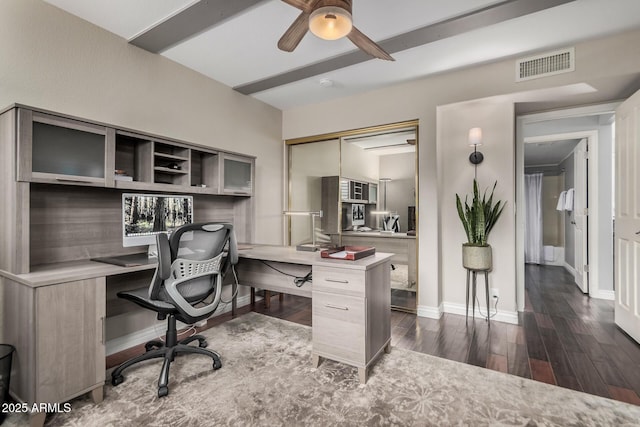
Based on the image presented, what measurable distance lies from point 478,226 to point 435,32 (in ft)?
6.08

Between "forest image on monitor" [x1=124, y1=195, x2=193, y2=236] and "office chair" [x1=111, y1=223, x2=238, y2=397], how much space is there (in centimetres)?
53

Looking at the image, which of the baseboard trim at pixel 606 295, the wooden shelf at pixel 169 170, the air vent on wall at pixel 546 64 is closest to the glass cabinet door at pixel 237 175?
the wooden shelf at pixel 169 170

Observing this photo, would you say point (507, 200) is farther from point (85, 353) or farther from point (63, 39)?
point (63, 39)

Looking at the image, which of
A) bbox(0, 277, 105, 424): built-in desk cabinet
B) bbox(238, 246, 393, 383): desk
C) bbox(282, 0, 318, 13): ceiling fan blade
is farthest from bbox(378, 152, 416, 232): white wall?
bbox(0, 277, 105, 424): built-in desk cabinet

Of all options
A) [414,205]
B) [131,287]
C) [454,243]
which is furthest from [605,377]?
[131,287]

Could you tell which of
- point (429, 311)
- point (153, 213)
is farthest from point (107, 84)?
point (429, 311)

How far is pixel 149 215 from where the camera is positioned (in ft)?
8.02

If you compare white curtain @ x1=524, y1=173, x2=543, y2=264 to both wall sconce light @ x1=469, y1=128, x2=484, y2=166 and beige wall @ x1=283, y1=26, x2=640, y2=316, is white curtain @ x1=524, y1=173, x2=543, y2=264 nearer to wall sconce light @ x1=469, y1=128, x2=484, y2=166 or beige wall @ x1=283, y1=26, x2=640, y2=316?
beige wall @ x1=283, y1=26, x2=640, y2=316

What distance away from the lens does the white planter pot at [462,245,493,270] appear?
300 centimetres

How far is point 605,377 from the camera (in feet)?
6.65

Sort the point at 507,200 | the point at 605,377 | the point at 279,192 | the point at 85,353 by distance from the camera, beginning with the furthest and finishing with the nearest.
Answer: the point at 279,192
the point at 507,200
the point at 605,377
the point at 85,353

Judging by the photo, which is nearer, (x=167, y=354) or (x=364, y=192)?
(x=167, y=354)

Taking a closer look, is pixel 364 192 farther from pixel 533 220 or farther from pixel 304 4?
pixel 533 220

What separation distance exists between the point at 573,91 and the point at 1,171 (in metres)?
4.45
